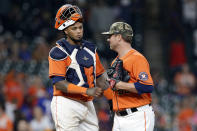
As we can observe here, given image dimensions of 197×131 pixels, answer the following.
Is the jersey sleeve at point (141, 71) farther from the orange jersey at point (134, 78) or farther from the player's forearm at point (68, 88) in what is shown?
the player's forearm at point (68, 88)

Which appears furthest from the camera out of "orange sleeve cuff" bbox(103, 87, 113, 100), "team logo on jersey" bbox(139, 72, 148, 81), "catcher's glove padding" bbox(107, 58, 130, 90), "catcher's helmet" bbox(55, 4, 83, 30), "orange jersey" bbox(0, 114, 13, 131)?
"orange jersey" bbox(0, 114, 13, 131)

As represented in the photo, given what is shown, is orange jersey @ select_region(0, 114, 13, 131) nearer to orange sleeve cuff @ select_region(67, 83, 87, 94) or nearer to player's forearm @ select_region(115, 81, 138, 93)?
orange sleeve cuff @ select_region(67, 83, 87, 94)

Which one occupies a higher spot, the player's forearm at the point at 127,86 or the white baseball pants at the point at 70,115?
the player's forearm at the point at 127,86

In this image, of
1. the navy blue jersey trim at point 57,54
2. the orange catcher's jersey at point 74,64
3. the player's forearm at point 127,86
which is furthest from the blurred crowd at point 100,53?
the player's forearm at point 127,86

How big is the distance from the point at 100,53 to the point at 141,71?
565cm

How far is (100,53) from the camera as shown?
34.7 ft

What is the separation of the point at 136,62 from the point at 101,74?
0.67m

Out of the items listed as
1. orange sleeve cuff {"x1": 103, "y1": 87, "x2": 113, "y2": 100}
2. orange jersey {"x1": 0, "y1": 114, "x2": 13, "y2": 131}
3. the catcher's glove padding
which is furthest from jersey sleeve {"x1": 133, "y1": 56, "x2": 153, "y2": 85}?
orange jersey {"x1": 0, "y1": 114, "x2": 13, "y2": 131}

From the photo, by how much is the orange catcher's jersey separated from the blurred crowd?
3229 mm

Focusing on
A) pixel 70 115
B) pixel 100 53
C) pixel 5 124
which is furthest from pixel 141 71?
pixel 100 53

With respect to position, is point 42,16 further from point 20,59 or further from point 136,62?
point 136,62

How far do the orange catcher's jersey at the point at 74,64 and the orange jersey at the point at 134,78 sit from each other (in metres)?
0.34

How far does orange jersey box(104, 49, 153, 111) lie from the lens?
194 inches

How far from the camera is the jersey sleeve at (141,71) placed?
4.93 metres
